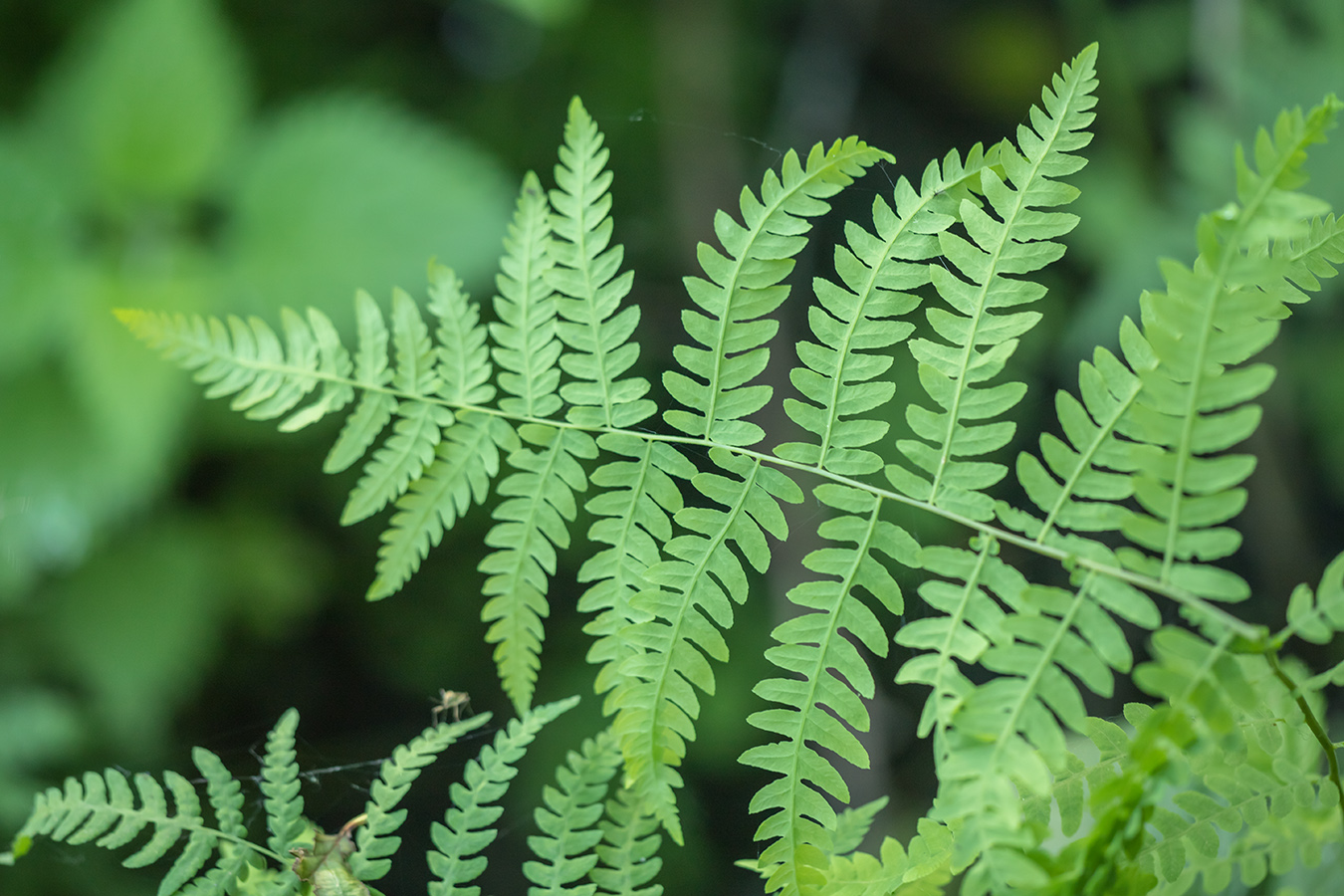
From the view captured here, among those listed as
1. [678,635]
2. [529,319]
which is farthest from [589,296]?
[678,635]

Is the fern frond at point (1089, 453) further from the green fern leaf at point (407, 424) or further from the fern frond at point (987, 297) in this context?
the green fern leaf at point (407, 424)

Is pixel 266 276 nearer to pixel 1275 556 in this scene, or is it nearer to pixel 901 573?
pixel 901 573

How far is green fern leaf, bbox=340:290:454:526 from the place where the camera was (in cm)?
87

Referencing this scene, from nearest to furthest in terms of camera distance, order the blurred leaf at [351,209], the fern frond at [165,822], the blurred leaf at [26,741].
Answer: the fern frond at [165,822]
the blurred leaf at [26,741]
the blurred leaf at [351,209]

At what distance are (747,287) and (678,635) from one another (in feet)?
1.10

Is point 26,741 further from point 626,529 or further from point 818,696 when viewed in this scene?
point 818,696

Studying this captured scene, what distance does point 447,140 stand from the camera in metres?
2.17

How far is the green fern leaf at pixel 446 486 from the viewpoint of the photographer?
2.82ft

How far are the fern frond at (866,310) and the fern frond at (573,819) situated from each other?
353 millimetres

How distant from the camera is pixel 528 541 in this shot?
87cm

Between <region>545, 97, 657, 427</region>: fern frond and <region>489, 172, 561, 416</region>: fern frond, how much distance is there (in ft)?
0.06

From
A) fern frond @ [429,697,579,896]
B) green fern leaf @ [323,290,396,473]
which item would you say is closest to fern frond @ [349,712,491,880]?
fern frond @ [429,697,579,896]

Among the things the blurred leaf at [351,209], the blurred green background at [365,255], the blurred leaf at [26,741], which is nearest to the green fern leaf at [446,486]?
the blurred green background at [365,255]

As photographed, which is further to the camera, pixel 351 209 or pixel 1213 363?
pixel 351 209
